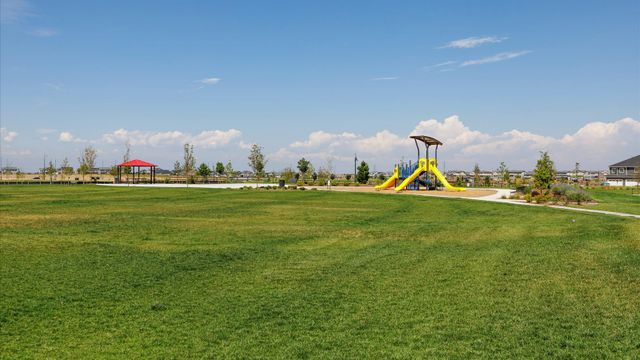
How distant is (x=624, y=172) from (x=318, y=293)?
349ft

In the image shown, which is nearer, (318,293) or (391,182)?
(318,293)

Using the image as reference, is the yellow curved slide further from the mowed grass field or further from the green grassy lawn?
the mowed grass field

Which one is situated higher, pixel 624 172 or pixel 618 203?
pixel 624 172

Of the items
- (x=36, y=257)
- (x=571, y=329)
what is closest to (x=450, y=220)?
(x=571, y=329)

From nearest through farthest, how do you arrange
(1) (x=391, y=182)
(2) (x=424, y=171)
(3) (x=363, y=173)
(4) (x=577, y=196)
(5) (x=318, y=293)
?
(5) (x=318, y=293)
(4) (x=577, y=196)
(2) (x=424, y=171)
(1) (x=391, y=182)
(3) (x=363, y=173)

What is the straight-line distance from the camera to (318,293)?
8.72 metres

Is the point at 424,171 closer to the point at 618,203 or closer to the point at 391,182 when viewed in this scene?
the point at 391,182

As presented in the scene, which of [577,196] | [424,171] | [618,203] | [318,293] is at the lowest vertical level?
[318,293]

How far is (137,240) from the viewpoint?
47.8 feet

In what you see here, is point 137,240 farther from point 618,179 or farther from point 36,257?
point 618,179

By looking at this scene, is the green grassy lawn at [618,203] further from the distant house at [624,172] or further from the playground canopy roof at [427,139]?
the distant house at [624,172]

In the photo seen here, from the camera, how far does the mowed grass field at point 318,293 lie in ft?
20.6

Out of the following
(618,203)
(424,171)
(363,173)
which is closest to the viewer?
(618,203)

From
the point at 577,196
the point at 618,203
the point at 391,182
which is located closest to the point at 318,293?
the point at 577,196
